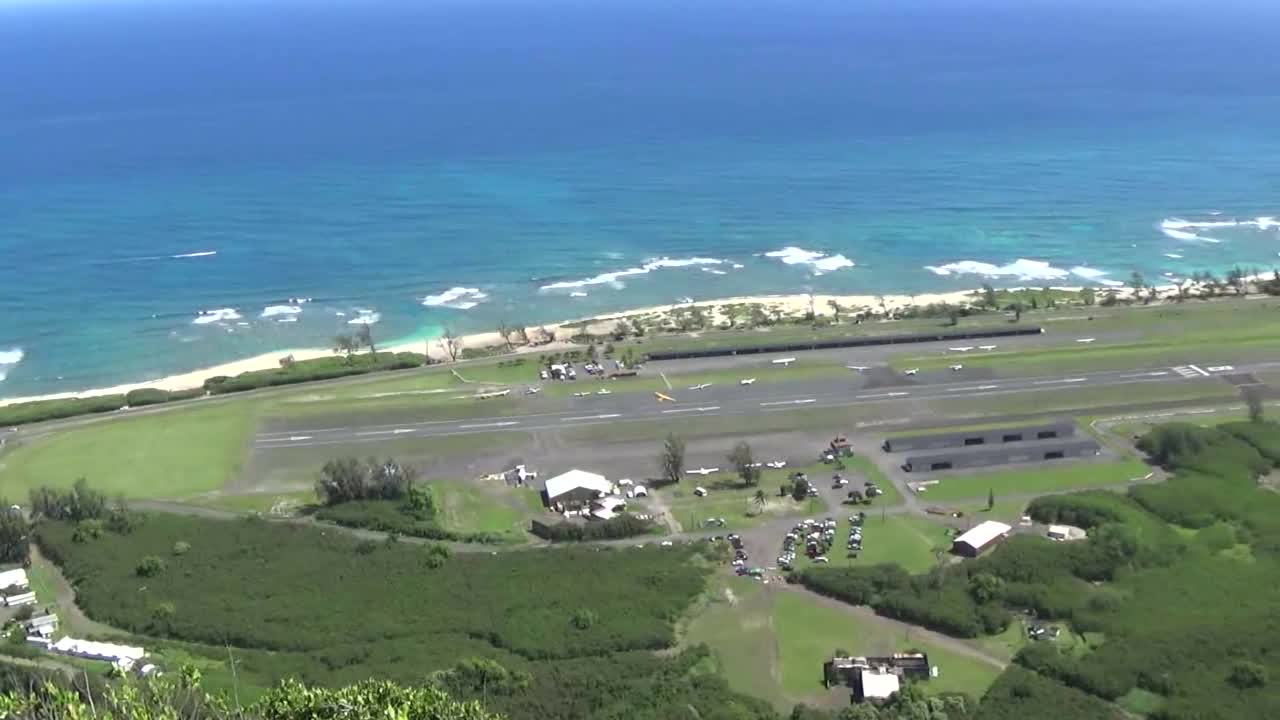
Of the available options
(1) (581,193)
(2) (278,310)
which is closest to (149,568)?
(2) (278,310)

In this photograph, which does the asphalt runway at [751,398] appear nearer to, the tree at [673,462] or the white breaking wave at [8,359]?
the tree at [673,462]

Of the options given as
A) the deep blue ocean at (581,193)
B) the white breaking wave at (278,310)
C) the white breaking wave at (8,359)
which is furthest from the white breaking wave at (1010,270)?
the white breaking wave at (8,359)

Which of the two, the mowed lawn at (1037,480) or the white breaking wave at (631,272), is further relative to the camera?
the white breaking wave at (631,272)

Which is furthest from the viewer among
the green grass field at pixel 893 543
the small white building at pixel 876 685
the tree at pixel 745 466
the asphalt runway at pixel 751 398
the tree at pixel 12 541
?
the asphalt runway at pixel 751 398

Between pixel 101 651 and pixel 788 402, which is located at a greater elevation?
pixel 788 402

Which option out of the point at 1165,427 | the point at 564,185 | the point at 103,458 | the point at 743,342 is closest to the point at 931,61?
the point at 564,185

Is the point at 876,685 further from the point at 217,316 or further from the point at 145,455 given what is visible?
the point at 217,316

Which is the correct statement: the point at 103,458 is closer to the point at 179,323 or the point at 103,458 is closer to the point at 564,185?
the point at 179,323
